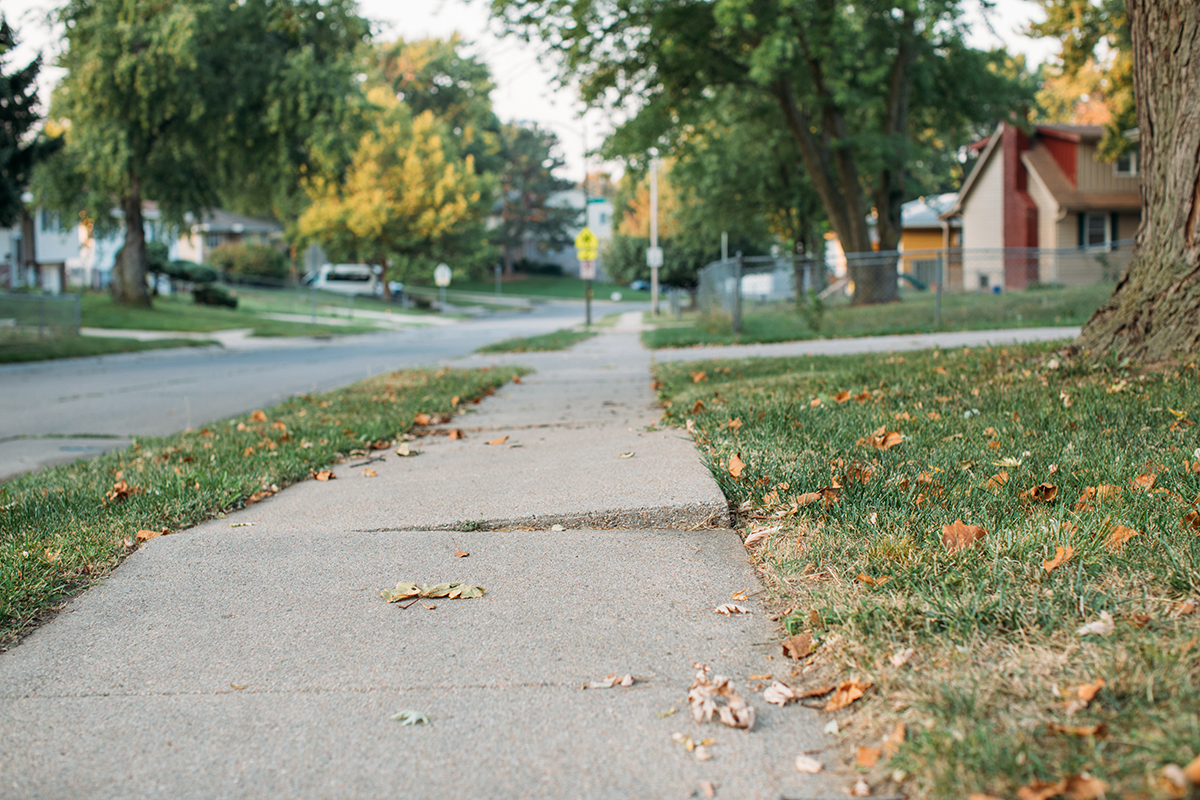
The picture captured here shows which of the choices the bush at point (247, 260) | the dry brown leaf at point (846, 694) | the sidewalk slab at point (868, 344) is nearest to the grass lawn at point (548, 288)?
the bush at point (247, 260)

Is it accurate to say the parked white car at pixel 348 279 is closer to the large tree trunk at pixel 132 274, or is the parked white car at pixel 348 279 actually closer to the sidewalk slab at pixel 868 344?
the large tree trunk at pixel 132 274

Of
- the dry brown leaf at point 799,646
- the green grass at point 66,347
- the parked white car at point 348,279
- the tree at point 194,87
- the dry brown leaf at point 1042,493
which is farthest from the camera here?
the parked white car at point 348,279

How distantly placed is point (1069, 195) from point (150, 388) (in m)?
29.4

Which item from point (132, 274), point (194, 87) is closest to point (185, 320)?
point (132, 274)

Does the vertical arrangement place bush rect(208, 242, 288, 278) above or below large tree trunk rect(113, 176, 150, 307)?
above

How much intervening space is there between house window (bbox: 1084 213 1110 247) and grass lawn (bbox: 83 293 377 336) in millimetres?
23855

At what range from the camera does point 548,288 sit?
244 feet

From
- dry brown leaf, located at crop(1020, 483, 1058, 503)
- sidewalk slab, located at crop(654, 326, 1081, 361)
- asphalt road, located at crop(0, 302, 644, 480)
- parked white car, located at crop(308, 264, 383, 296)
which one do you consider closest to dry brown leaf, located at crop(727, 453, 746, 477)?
dry brown leaf, located at crop(1020, 483, 1058, 503)

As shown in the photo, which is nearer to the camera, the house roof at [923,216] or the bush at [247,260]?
the house roof at [923,216]

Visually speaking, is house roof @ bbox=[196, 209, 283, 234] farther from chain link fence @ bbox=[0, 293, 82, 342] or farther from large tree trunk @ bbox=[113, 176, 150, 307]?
chain link fence @ bbox=[0, 293, 82, 342]

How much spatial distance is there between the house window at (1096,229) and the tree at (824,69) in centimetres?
803

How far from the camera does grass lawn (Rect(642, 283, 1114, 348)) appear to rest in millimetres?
17438

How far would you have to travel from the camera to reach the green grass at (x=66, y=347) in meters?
17.6

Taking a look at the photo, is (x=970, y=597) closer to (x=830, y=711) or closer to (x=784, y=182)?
(x=830, y=711)
